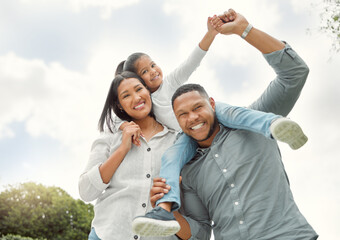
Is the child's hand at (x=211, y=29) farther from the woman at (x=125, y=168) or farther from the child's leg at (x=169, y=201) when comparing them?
the child's leg at (x=169, y=201)

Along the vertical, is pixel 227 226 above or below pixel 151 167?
below

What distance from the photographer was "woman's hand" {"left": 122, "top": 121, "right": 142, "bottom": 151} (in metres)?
3.35

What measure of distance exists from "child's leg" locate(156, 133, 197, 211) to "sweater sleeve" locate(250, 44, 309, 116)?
2.37 ft

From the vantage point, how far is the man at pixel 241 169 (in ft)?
8.43

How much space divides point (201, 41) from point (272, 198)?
2.25 metres

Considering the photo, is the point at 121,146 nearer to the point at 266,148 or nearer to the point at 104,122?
the point at 104,122

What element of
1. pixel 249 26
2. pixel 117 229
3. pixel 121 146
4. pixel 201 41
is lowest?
pixel 117 229

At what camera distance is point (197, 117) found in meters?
2.94

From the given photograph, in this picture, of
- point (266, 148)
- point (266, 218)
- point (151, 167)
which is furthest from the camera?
point (151, 167)

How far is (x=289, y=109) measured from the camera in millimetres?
3180

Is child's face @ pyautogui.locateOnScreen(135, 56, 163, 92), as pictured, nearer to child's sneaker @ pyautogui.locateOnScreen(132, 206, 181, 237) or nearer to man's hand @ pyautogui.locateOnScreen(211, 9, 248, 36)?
man's hand @ pyautogui.locateOnScreen(211, 9, 248, 36)

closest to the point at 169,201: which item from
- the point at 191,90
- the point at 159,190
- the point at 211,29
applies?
the point at 159,190

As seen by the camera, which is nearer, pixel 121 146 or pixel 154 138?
Result: pixel 121 146

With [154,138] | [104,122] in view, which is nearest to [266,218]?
[154,138]
